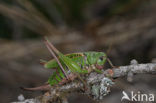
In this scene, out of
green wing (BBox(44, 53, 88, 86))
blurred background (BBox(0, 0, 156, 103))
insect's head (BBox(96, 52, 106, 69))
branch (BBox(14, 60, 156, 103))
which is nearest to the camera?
branch (BBox(14, 60, 156, 103))

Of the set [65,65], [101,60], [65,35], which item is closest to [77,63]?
[65,65]

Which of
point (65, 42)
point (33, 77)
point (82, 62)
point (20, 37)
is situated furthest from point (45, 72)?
point (82, 62)

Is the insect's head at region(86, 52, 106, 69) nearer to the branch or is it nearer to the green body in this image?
the green body

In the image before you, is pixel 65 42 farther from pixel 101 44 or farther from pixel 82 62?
pixel 82 62

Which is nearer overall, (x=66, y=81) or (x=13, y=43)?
(x=66, y=81)

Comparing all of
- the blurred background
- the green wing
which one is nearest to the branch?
the green wing

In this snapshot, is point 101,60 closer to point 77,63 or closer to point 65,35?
point 77,63
